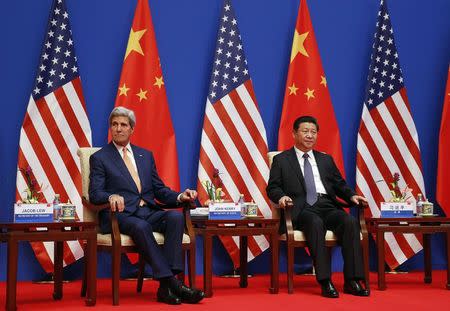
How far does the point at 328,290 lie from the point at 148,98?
2.36 m

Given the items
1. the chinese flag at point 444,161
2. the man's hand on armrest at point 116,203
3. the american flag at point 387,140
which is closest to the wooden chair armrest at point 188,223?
the man's hand on armrest at point 116,203

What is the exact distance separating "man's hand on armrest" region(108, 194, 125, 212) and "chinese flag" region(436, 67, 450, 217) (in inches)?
129

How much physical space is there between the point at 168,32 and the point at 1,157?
5.98 ft

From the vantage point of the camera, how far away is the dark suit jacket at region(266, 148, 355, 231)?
16.5 ft

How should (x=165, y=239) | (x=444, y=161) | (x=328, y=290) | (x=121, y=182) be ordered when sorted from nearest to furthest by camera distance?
(x=165, y=239) → (x=328, y=290) → (x=121, y=182) → (x=444, y=161)

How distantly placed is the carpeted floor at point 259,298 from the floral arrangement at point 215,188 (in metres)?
0.68

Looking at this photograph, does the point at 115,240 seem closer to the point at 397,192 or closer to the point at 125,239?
the point at 125,239

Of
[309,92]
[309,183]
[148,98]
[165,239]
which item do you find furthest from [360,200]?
[148,98]

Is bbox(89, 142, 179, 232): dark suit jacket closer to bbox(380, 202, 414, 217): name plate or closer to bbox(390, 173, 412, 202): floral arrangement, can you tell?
bbox(380, 202, 414, 217): name plate

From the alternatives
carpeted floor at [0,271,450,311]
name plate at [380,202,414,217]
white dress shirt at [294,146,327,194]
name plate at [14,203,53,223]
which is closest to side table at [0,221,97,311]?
name plate at [14,203,53,223]

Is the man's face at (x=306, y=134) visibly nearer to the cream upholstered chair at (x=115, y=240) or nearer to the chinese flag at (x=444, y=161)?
the cream upholstered chair at (x=115, y=240)

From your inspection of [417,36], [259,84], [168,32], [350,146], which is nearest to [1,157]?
[168,32]

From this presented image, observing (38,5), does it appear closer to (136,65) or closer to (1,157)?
(136,65)

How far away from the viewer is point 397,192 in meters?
5.89
